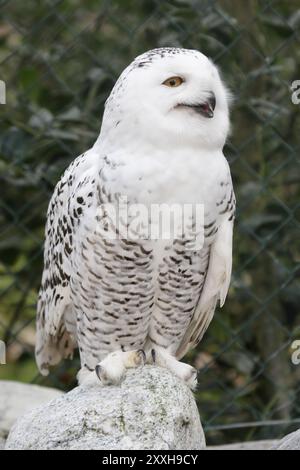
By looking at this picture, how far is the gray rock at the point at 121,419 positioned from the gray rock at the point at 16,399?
69 cm

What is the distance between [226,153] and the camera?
3613 mm

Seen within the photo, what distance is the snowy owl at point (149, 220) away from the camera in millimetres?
2523

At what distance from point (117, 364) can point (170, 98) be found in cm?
61

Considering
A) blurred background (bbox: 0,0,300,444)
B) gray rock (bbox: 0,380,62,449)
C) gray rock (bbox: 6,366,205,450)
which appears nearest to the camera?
gray rock (bbox: 6,366,205,450)

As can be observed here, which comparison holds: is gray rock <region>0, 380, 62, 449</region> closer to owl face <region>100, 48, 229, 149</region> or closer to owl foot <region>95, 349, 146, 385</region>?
owl foot <region>95, 349, 146, 385</region>

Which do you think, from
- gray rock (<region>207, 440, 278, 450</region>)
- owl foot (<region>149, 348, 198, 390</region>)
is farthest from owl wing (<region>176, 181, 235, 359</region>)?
gray rock (<region>207, 440, 278, 450</region>)

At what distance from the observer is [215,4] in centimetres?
361

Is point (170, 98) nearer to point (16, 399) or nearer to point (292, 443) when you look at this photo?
point (292, 443)

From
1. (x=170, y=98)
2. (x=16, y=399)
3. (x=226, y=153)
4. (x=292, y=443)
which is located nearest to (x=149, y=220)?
(x=170, y=98)

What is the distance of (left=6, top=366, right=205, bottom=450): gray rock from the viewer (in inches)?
92.3

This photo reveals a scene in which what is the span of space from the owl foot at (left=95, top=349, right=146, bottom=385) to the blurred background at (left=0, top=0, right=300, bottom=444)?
0.85 meters

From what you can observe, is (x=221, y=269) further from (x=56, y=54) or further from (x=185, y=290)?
(x=56, y=54)

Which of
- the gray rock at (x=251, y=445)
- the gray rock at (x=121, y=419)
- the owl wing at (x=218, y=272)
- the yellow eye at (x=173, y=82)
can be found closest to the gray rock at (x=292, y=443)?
the gray rock at (x=121, y=419)
